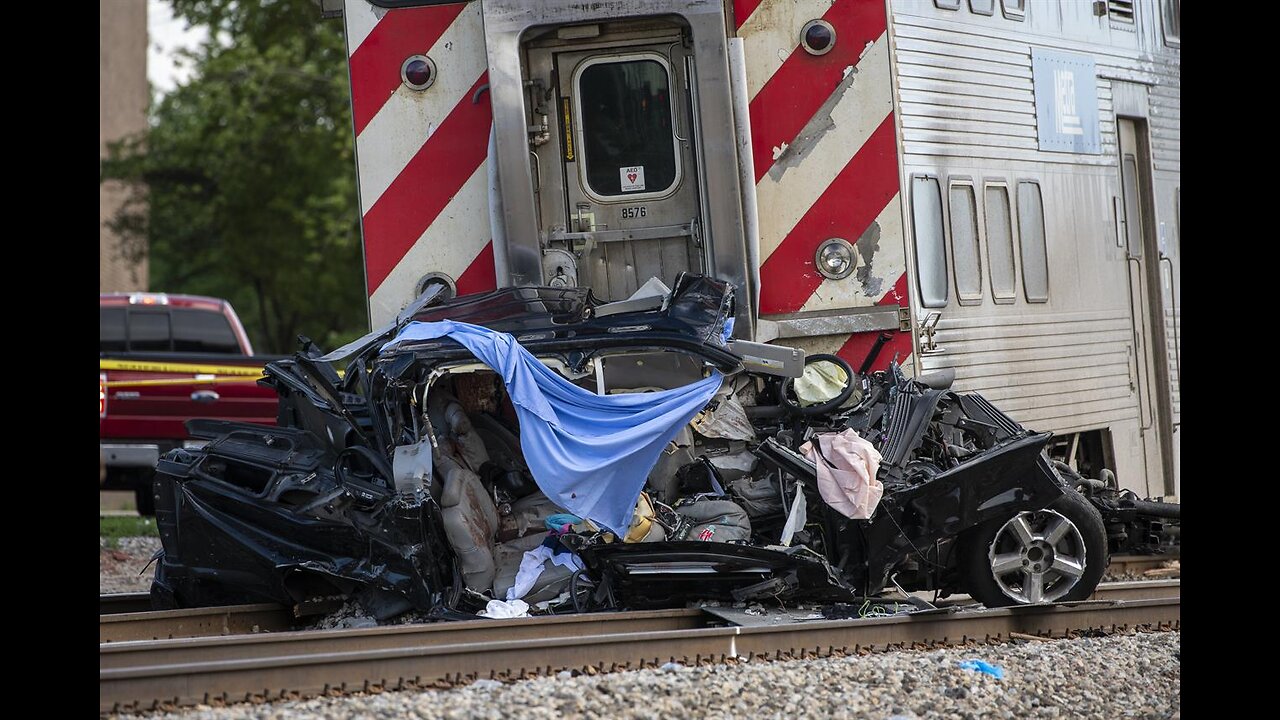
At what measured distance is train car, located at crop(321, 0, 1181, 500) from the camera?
7258 mm

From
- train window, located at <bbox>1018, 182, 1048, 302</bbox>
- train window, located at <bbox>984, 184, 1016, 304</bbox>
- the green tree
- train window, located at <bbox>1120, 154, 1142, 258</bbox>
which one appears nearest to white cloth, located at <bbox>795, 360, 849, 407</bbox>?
train window, located at <bbox>984, 184, 1016, 304</bbox>

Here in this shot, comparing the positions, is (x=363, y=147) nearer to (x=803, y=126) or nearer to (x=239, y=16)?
(x=803, y=126)

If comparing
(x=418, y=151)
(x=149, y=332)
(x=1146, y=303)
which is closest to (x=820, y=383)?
(x=418, y=151)

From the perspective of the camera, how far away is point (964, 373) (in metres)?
7.86

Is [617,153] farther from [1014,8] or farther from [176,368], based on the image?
[176,368]

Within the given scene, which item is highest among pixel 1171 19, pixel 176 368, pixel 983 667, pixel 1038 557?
pixel 1171 19

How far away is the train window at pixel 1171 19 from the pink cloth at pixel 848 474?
502cm

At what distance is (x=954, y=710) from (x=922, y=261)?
3.17 m

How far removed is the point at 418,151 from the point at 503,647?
3071mm

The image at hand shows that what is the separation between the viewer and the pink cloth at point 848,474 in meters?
6.39

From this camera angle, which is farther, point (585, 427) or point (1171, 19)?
point (1171, 19)

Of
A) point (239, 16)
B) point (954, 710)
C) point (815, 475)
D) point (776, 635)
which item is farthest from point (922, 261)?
point (239, 16)

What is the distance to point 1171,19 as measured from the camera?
10008 mm

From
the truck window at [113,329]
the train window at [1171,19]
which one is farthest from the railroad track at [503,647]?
the truck window at [113,329]
